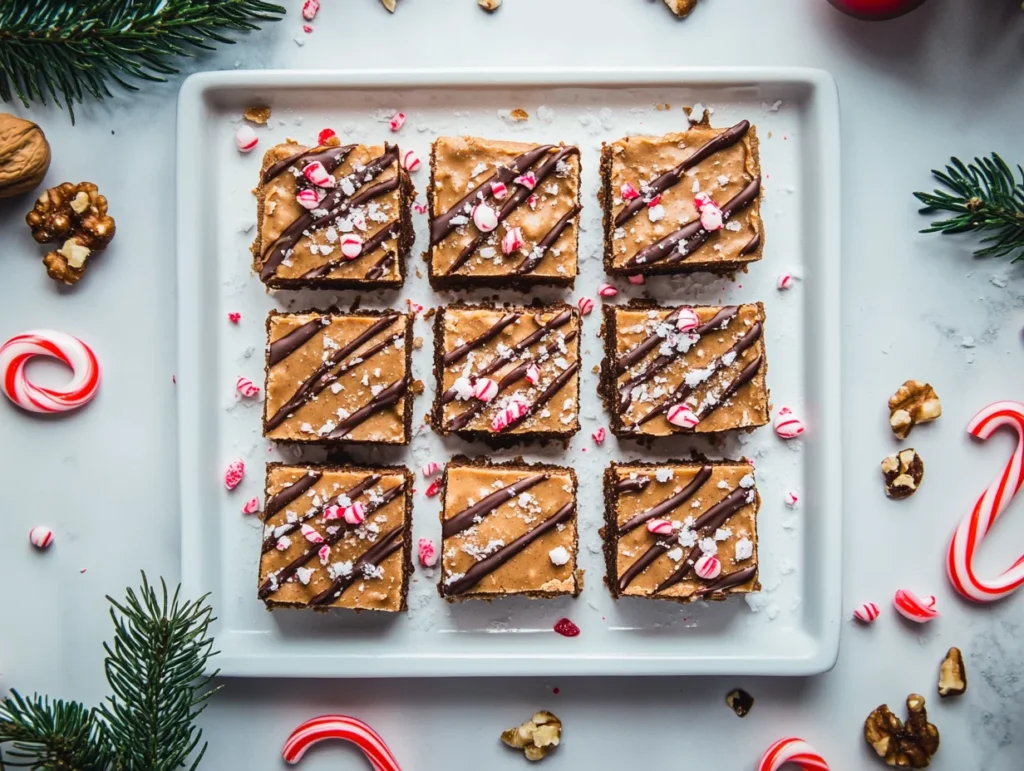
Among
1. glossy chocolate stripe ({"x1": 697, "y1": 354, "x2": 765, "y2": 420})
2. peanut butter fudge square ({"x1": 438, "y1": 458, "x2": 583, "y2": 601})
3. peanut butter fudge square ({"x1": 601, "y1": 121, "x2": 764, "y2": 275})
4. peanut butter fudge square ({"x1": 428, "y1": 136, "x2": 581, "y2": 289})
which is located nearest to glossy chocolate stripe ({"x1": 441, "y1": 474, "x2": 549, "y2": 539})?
peanut butter fudge square ({"x1": 438, "y1": 458, "x2": 583, "y2": 601})

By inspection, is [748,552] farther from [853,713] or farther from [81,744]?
[81,744]

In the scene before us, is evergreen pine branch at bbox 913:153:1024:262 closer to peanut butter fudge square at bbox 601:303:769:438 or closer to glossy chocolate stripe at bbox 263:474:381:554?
peanut butter fudge square at bbox 601:303:769:438

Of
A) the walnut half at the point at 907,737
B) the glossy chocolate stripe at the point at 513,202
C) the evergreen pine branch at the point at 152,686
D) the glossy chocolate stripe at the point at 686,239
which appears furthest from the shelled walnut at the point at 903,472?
the evergreen pine branch at the point at 152,686

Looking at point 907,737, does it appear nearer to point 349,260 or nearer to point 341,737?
point 341,737

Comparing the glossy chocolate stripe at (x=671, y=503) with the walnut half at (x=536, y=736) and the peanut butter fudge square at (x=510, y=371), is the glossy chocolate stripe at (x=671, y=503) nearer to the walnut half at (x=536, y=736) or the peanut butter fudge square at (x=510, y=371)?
the peanut butter fudge square at (x=510, y=371)

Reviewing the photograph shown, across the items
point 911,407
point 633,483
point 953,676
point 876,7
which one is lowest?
point 953,676

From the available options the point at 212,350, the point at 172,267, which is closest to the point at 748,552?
the point at 212,350

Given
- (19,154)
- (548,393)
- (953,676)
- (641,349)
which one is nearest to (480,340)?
(548,393)

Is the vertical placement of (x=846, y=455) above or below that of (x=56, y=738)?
above
